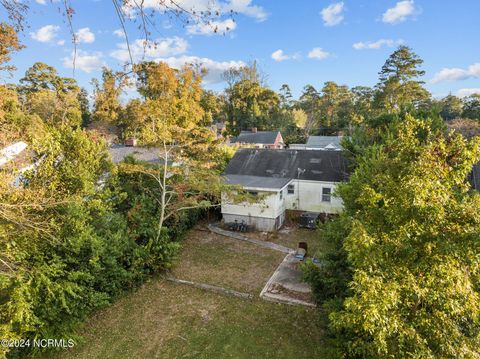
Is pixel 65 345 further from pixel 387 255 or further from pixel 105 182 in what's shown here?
pixel 387 255

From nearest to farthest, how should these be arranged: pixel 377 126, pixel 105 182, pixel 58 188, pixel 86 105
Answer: pixel 58 188 → pixel 105 182 → pixel 377 126 → pixel 86 105

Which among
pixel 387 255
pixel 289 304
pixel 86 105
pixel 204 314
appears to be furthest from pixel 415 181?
pixel 86 105

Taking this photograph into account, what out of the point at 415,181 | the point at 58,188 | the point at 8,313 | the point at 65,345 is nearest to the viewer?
the point at 415,181

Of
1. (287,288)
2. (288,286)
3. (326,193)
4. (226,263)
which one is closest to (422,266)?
(287,288)

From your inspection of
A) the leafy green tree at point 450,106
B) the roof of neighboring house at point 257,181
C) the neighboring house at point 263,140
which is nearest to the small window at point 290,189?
the roof of neighboring house at point 257,181

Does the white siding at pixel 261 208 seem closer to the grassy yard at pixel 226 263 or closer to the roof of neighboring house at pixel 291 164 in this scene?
the grassy yard at pixel 226 263

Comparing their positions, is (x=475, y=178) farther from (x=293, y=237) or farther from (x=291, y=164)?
(x=293, y=237)

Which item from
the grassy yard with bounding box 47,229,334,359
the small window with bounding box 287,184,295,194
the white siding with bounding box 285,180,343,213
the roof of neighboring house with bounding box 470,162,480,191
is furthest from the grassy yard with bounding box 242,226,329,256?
the roof of neighboring house with bounding box 470,162,480,191
